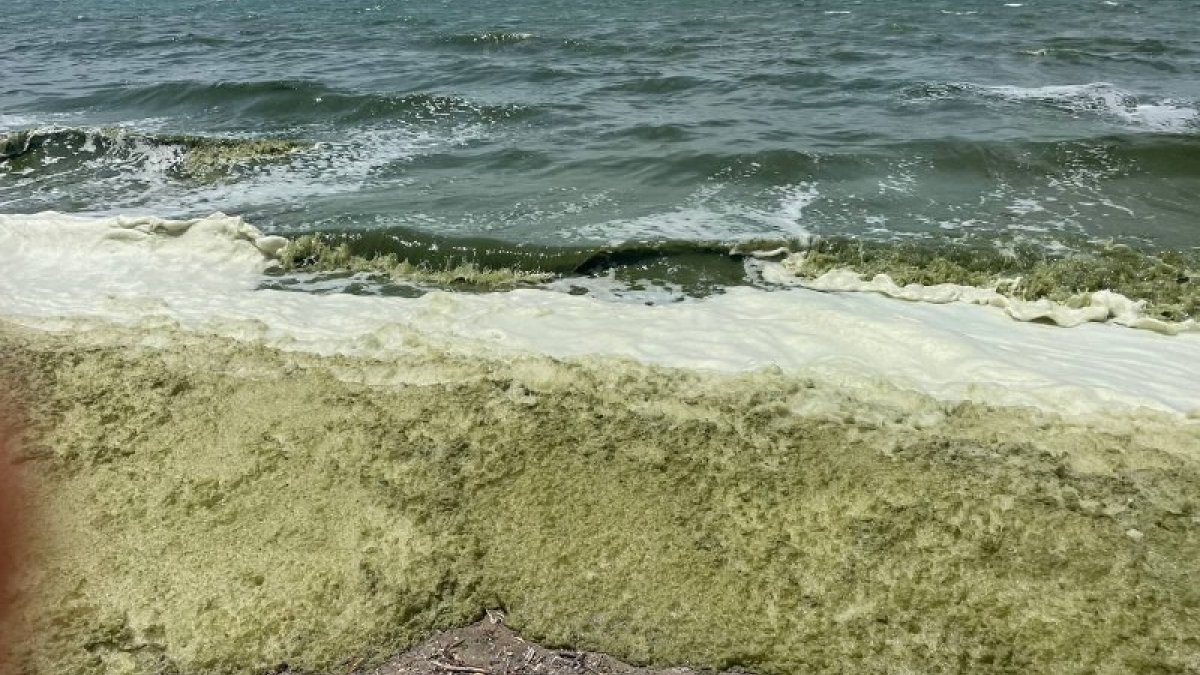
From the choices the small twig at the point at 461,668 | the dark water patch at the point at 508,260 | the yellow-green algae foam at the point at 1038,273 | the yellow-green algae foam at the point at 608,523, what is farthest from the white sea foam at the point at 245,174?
the small twig at the point at 461,668

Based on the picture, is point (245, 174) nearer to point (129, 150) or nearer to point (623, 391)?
point (129, 150)

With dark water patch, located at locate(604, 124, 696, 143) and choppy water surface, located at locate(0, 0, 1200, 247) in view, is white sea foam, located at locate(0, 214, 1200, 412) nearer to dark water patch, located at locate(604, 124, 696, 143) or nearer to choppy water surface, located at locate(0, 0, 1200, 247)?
choppy water surface, located at locate(0, 0, 1200, 247)

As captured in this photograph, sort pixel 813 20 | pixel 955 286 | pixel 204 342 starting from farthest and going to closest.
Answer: pixel 813 20, pixel 955 286, pixel 204 342

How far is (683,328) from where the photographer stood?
16.9 feet

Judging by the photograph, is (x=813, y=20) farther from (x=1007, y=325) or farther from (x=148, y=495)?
(x=148, y=495)

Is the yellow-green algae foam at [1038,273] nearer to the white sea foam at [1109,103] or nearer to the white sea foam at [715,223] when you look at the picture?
the white sea foam at [715,223]

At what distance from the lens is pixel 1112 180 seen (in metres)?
8.40

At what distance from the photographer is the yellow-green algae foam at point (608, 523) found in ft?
8.98

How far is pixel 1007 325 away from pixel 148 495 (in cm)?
501

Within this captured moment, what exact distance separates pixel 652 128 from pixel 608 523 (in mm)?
8376

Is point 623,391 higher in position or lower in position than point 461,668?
higher

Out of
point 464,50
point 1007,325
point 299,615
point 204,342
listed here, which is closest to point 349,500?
point 299,615

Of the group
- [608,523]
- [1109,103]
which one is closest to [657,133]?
[1109,103]

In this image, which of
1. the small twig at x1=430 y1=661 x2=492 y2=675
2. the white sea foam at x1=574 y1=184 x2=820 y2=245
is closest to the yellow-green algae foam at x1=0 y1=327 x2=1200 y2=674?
the small twig at x1=430 y1=661 x2=492 y2=675
